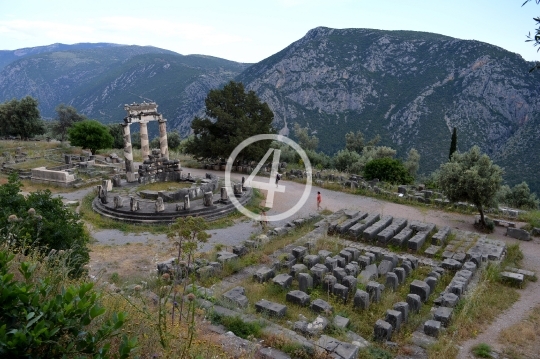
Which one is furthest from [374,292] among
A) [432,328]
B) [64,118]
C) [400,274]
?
[64,118]

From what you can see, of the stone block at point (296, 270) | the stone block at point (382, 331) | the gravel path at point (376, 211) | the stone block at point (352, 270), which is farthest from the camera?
the stone block at point (296, 270)

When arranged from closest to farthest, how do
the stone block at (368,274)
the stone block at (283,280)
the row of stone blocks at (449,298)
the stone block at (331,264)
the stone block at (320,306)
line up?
the row of stone blocks at (449,298) → the stone block at (320,306) → the stone block at (283,280) → the stone block at (368,274) → the stone block at (331,264)

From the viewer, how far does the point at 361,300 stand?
1024 centimetres

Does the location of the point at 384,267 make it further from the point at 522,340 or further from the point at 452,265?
the point at 522,340

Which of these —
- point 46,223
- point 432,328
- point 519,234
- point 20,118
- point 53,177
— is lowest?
point 519,234

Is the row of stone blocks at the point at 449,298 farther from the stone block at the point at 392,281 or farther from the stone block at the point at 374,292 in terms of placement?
the stone block at the point at 374,292

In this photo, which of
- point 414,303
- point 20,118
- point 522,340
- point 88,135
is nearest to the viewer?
point 522,340

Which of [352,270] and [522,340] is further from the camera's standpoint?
[352,270]

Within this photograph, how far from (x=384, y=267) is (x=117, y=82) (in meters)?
118

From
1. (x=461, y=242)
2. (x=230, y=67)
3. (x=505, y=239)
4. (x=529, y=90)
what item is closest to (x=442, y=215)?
(x=505, y=239)

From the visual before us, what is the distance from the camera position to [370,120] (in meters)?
70.6

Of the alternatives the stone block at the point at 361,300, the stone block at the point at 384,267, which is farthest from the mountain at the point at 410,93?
the stone block at the point at 361,300

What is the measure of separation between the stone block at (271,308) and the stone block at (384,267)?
446 cm

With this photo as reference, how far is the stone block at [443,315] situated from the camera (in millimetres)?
9500
